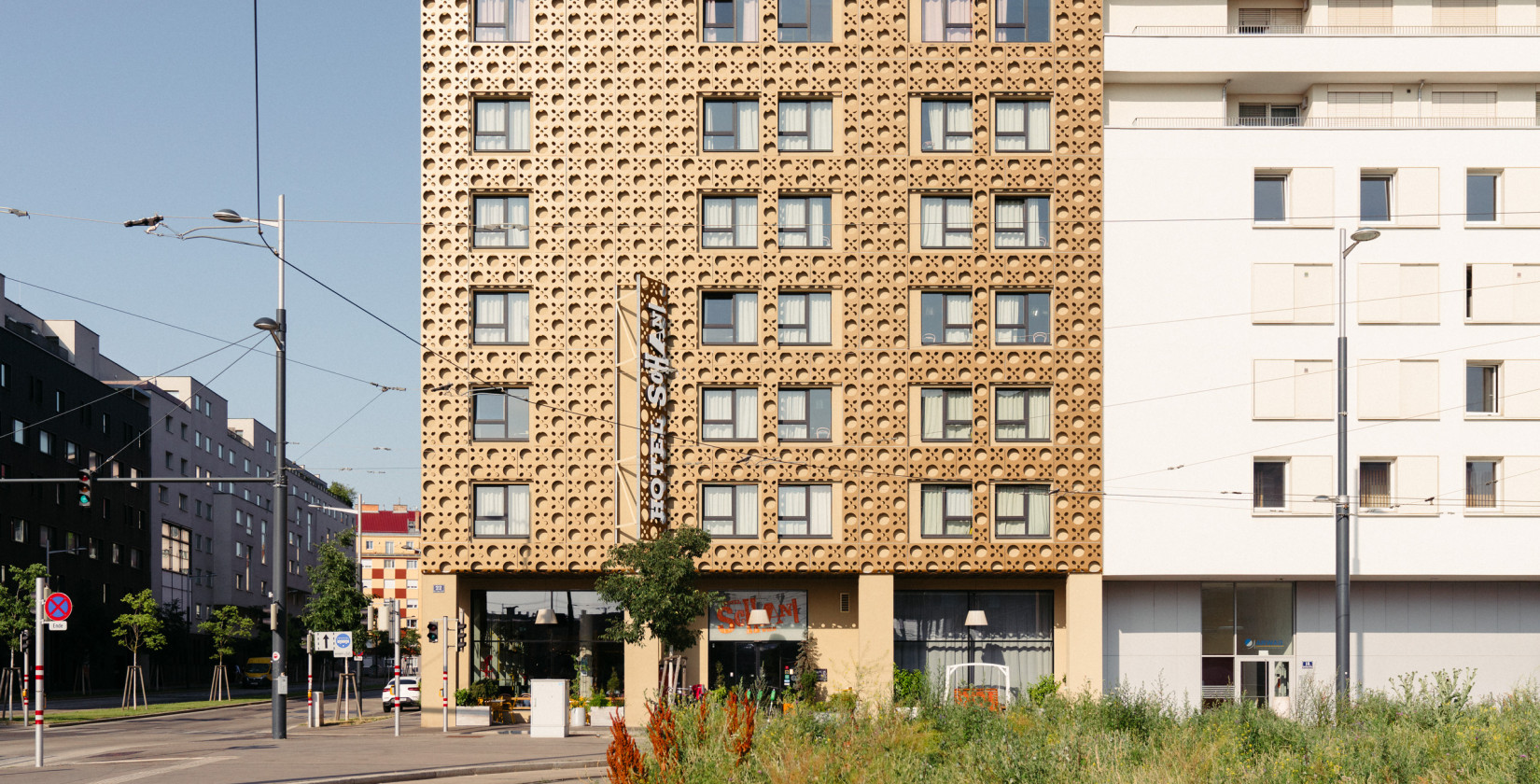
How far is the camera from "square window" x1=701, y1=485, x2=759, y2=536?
4106 centimetres

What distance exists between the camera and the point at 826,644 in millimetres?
42000

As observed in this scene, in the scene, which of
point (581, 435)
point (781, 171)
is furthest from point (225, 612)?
point (781, 171)

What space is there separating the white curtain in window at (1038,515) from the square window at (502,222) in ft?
54.8

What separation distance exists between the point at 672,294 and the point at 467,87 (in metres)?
8.66

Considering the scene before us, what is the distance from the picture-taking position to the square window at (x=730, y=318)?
136 feet

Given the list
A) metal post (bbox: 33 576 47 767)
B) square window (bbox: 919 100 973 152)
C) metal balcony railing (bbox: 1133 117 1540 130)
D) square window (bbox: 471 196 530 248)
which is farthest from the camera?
metal balcony railing (bbox: 1133 117 1540 130)

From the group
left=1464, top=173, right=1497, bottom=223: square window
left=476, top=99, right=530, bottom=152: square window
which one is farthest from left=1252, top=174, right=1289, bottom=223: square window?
left=476, top=99, right=530, bottom=152: square window

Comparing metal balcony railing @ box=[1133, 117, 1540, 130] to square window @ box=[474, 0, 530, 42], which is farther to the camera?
metal balcony railing @ box=[1133, 117, 1540, 130]

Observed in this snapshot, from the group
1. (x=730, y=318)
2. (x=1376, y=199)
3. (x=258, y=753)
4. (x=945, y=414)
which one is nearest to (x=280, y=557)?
(x=258, y=753)

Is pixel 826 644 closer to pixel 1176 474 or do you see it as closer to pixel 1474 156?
pixel 1176 474

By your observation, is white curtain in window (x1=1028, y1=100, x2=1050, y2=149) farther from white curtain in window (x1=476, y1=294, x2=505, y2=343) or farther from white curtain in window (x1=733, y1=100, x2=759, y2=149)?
white curtain in window (x1=476, y1=294, x2=505, y2=343)

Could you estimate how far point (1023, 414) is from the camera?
4125cm

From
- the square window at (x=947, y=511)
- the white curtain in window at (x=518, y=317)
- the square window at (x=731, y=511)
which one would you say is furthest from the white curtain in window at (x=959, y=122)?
the white curtain in window at (x=518, y=317)

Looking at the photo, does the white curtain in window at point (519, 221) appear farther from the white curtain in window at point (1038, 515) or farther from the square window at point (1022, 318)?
the white curtain in window at point (1038, 515)
